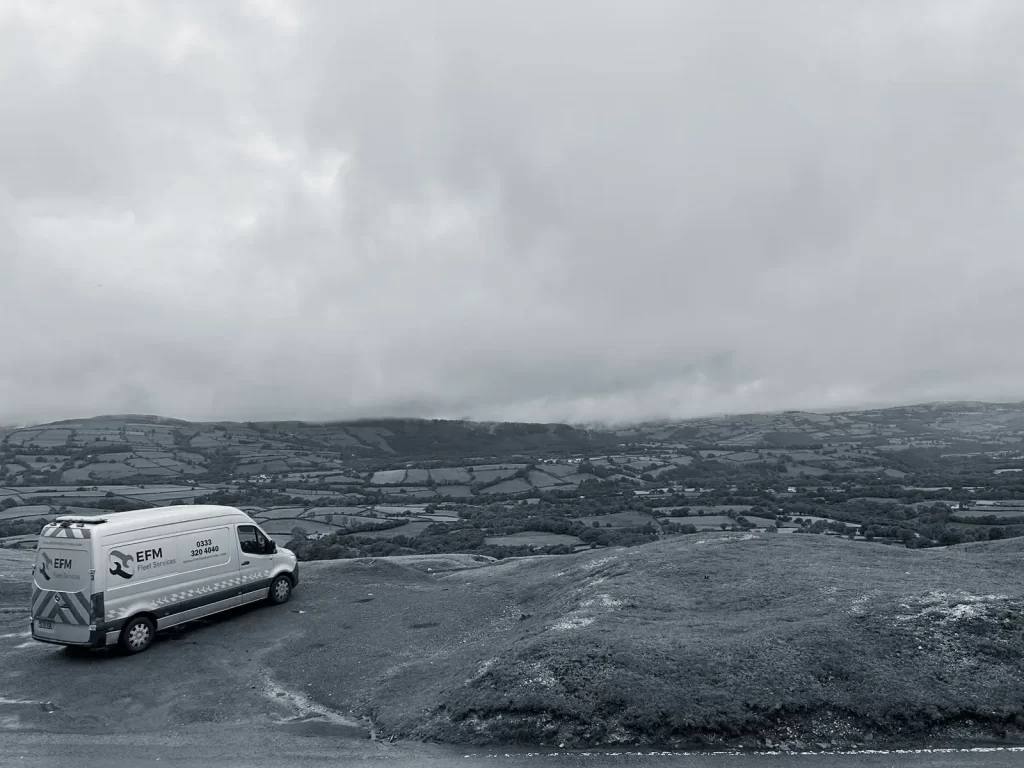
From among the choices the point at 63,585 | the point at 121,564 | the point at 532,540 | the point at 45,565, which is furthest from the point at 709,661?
the point at 532,540

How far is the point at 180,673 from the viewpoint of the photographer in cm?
1368

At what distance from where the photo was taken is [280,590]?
62.9ft

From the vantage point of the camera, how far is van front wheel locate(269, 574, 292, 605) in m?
19.0

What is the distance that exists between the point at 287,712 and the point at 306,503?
6695 cm

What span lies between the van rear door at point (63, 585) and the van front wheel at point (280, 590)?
5340 millimetres

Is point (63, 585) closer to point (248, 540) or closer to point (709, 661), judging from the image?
point (248, 540)

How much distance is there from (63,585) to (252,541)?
4.77m

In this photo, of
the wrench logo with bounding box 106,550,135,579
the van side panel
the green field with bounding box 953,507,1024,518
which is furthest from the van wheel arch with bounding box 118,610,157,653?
the green field with bounding box 953,507,1024,518

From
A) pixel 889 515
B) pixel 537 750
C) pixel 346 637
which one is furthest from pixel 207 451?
pixel 537 750

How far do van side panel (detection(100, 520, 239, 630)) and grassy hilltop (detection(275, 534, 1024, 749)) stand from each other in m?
2.72

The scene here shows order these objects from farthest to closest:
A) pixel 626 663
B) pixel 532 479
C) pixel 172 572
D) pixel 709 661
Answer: pixel 532 479 → pixel 172 572 → pixel 709 661 → pixel 626 663

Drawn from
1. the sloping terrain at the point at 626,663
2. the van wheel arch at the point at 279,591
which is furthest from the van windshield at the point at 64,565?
the van wheel arch at the point at 279,591

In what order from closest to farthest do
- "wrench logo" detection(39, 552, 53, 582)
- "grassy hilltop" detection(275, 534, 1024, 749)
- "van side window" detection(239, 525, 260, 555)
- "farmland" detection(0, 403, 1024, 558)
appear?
"grassy hilltop" detection(275, 534, 1024, 749), "wrench logo" detection(39, 552, 53, 582), "van side window" detection(239, 525, 260, 555), "farmland" detection(0, 403, 1024, 558)

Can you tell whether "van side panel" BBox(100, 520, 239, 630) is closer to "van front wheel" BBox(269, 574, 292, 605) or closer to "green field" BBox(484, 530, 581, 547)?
"van front wheel" BBox(269, 574, 292, 605)
